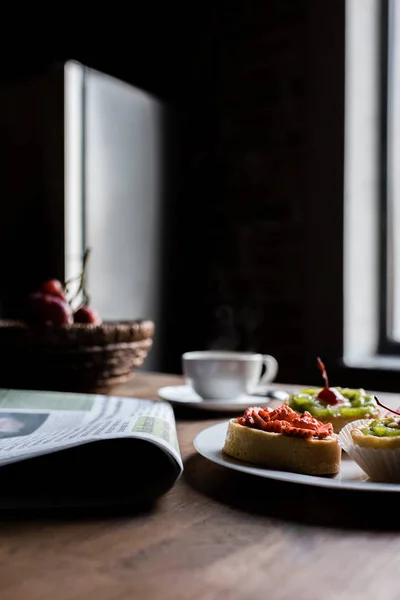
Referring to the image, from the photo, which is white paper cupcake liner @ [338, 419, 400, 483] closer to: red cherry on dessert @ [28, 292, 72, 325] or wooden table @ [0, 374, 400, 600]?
wooden table @ [0, 374, 400, 600]

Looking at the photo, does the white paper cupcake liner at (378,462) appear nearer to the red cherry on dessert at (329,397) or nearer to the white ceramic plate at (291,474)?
the white ceramic plate at (291,474)

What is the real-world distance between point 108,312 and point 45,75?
2.61 ft

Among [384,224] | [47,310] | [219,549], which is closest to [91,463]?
[219,549]

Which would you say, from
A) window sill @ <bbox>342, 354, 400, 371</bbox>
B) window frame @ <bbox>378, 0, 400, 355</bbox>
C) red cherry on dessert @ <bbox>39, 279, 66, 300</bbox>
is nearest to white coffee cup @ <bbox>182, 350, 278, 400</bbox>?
red cherry on dessert @ <bbox>39, 279, 66, 300</bbox>

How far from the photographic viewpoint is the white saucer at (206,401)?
3.05 ft

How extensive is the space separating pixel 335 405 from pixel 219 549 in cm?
38

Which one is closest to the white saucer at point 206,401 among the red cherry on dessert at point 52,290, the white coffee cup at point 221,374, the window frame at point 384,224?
the white coffee cup at point 221,374

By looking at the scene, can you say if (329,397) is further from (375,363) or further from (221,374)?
(375,363)

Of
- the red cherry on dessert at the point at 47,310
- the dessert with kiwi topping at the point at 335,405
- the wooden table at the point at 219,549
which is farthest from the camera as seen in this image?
the red cherry on dessert at the point at 47,310

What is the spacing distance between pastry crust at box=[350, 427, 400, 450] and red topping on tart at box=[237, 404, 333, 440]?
35mm

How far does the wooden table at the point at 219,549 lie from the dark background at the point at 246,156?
1599mm

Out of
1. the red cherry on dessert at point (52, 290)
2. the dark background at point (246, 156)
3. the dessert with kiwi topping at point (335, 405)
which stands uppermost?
the dark background at point (246, 156)

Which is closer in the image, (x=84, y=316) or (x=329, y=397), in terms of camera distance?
(x=329, y=397)

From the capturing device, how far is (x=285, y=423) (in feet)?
2.02
